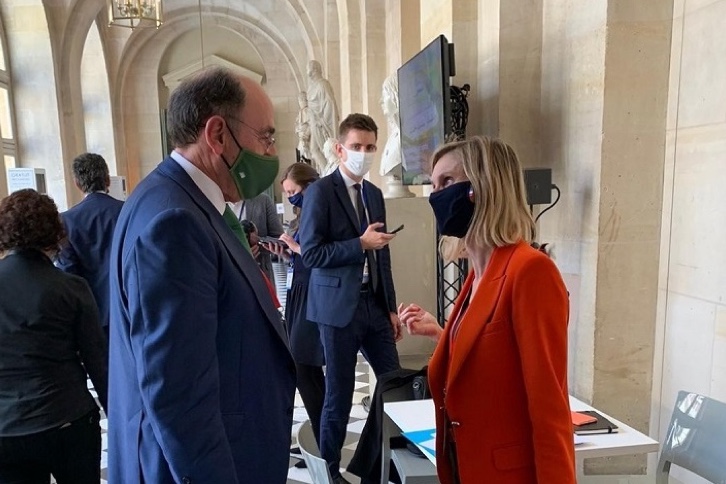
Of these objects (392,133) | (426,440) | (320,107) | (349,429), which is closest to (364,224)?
(426,440)

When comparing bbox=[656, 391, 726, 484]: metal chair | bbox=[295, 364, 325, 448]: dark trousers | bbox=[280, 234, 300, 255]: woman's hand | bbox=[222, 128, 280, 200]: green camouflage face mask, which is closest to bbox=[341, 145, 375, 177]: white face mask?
bbox=[280, 234, 300, 255]: woman's hand

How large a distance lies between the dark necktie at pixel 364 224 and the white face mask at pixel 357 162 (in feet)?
0.35

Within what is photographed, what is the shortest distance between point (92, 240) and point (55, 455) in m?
1.80

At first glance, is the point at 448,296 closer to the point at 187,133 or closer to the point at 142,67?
the point at 187,133

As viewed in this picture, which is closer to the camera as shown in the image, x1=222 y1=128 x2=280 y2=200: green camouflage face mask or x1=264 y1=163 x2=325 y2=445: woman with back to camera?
x1=222 y1=128 x2=280 y2=200: green camouflage face mask

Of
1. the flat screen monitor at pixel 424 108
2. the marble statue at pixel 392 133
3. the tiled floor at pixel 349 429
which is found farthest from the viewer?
the marble statue at pixel 392 133

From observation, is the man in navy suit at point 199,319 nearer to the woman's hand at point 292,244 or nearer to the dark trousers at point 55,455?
the dark trousers at point 55,455

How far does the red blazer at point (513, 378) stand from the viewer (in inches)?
53.3

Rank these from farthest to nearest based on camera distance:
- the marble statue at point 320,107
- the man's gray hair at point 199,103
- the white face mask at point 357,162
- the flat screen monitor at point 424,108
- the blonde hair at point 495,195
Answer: the marble statue at point 320,107 < the flat screen monitor at point 424,108 < the white face mask at point 357,162 < the blonde hair at point 495,195 < the man's gray hair at point 199,103

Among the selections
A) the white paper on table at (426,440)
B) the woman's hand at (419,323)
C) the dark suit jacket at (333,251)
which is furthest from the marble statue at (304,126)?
the white paper on table at (426,440)

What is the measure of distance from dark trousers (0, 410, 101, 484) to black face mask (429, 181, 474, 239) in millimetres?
1576

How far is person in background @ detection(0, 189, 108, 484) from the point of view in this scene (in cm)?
192

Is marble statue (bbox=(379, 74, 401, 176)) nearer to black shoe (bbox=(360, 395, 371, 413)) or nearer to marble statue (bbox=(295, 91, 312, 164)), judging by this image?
black shoe (bbox=(360, 395, 371, 413))

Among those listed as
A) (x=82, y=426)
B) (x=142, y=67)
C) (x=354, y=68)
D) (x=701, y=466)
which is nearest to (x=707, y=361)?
(x=701, y=466)
